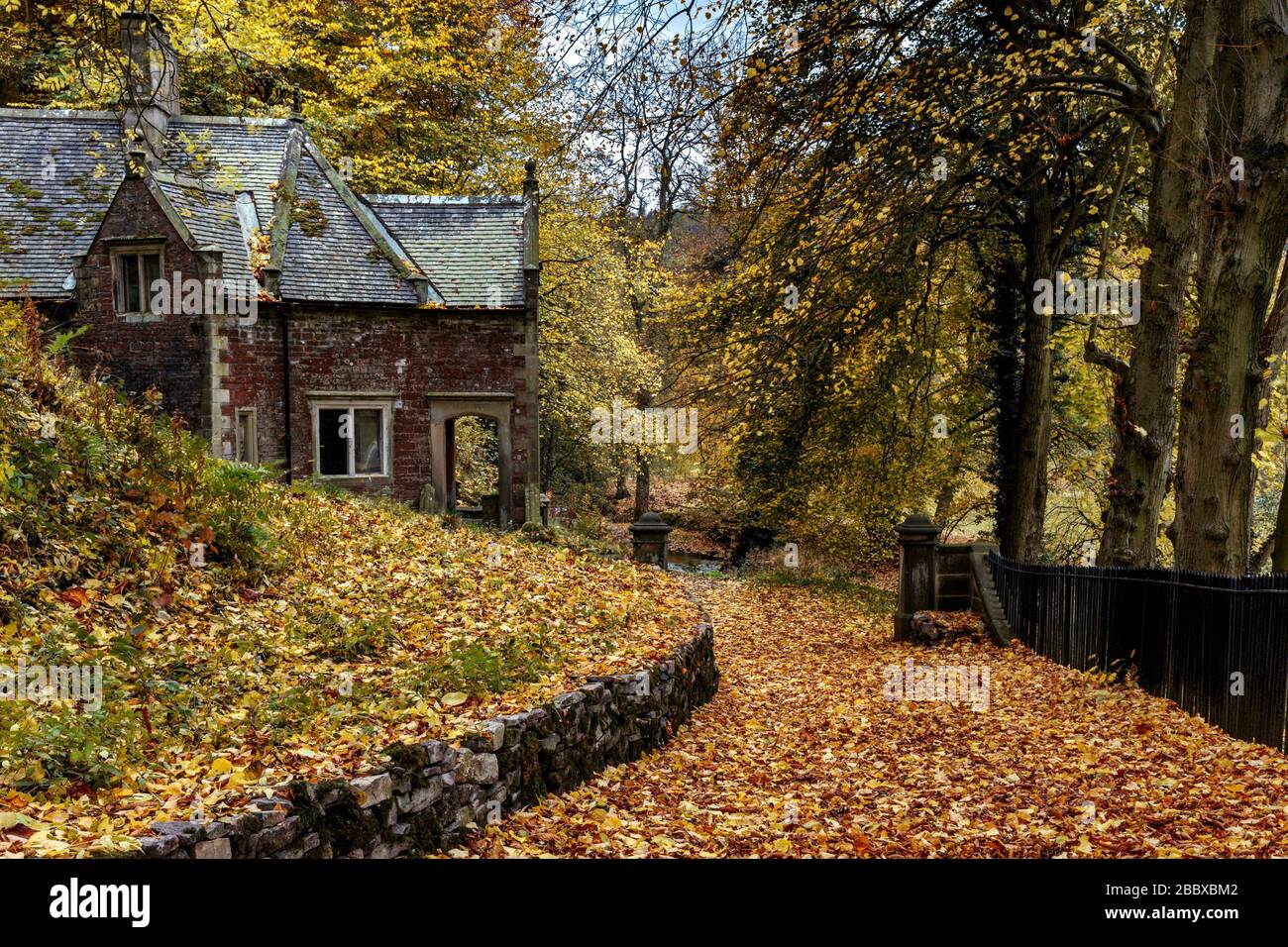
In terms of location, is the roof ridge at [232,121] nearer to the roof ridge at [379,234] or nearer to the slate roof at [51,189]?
the roof ridge at [379,234]

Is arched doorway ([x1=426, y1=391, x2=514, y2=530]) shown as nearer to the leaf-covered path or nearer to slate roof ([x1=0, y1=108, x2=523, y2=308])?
slate roof ([x1=0, y1=108, x2=523, y2=308])

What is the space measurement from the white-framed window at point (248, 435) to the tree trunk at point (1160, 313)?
16059 millimetres

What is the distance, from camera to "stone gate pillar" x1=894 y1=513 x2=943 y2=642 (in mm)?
15195

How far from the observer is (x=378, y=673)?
298 inches

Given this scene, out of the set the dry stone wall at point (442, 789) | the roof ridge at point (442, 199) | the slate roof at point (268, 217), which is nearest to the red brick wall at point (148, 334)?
the slate roof at point (268, 217)

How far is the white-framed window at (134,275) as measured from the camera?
19.3 m

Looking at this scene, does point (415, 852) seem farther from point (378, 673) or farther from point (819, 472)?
point (819, 472)

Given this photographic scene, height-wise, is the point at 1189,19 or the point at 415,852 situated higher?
the point at 1189,19

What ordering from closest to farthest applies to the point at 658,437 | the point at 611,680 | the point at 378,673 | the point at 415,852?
the point at 415,852, the point at 378,673, the point at 611,680, the point at 658,437

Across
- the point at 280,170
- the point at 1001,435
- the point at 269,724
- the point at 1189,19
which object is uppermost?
the point at 280,170

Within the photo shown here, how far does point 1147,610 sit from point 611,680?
20.0 ft

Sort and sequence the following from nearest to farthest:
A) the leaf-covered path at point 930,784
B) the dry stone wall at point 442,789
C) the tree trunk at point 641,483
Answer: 1. the dry stone wall at point 442,789
2. the leaf-covered path at point 930,784
3. the tree trunk at point 641,483

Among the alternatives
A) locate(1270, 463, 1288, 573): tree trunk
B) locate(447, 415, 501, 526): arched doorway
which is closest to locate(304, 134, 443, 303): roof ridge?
locate(447, 415, 501, 526): arched doorway

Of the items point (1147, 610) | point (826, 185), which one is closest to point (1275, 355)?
point (1147, 610)
